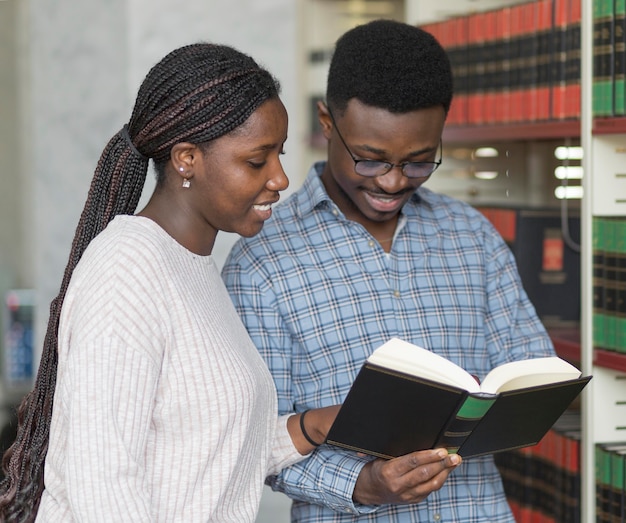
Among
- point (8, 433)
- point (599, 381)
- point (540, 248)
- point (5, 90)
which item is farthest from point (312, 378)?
point (5, 90)

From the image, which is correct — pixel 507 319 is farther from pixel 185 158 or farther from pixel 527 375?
pixel 185 158

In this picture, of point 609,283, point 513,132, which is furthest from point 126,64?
point 609,283

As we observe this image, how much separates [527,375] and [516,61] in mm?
1140

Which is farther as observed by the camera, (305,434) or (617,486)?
(617,486)

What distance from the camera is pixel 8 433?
5.14 ft

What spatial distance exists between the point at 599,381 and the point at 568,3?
0.80 m

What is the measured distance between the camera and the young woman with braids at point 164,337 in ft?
3.80

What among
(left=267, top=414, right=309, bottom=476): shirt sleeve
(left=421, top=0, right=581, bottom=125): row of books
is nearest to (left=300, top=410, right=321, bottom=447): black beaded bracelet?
(left=267, top=414, right=309, bottom=476): shirt sleeve

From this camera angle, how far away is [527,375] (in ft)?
4.66

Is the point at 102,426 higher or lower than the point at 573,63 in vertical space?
lower

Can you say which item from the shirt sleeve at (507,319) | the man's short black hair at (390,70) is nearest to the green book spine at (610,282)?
the shirt sleeve at (507,319)

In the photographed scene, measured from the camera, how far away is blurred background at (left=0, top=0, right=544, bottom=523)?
2.63 m

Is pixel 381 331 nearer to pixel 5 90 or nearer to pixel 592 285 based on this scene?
pixel 592 285

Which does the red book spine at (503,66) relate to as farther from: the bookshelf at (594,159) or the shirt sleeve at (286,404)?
the shirt sleeve at (286,404)
